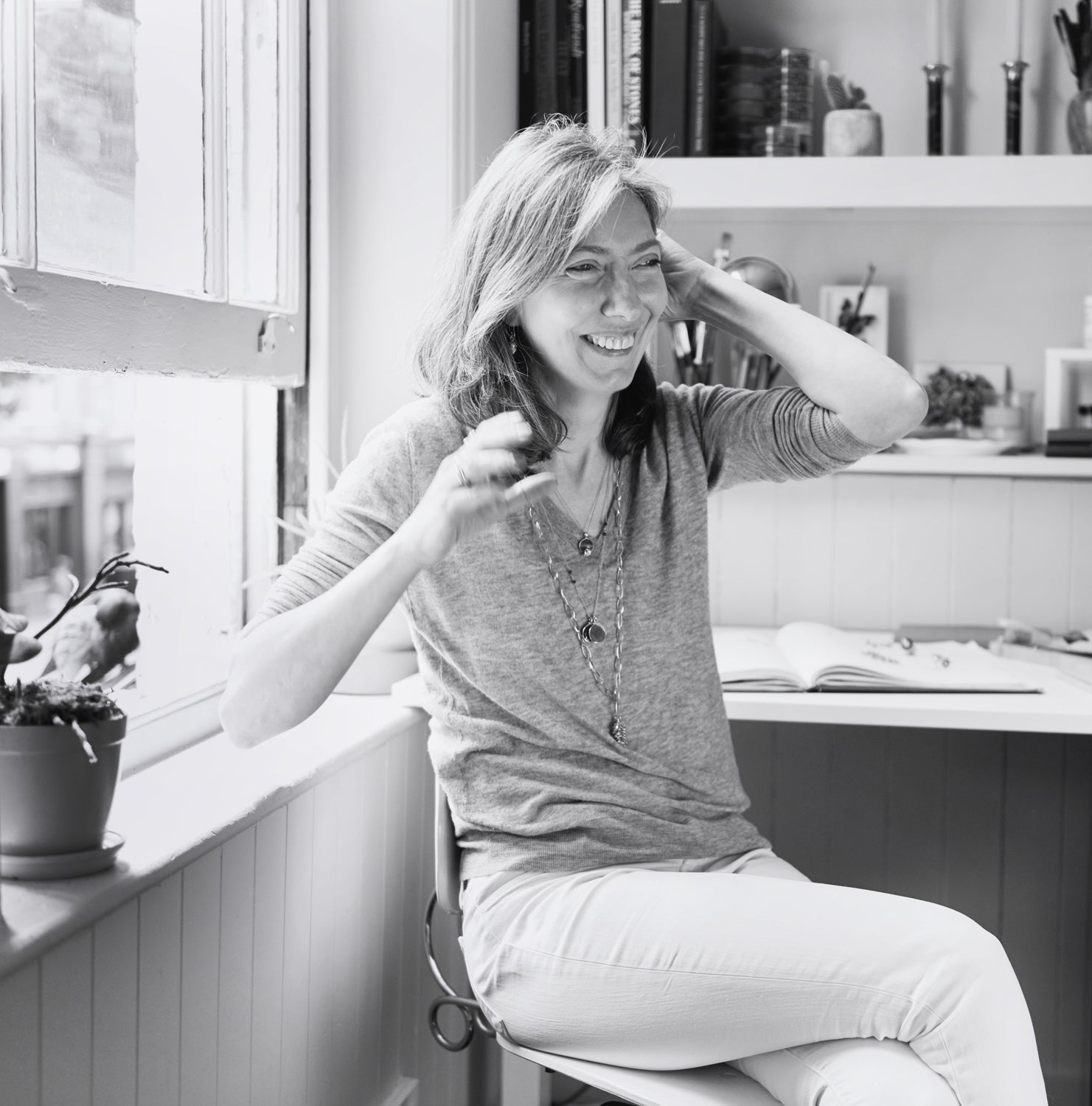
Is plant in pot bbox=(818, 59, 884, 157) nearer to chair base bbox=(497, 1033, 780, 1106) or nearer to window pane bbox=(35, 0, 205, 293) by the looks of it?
window pane bbox=(35, 0, 205, 293)

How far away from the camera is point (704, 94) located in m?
2.07

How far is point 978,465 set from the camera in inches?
82.0

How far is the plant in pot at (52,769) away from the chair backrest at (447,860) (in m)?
0.40

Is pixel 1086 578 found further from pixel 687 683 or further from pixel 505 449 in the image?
pixel 505 449

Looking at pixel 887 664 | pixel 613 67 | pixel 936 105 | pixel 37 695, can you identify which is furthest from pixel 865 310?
pixel 37 695

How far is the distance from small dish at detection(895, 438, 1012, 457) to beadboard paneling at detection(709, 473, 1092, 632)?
12 centimetres

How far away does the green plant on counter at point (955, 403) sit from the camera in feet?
7.18

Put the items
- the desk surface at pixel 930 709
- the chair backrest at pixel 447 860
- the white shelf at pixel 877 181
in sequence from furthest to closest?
the white shelf at pixel 877 181, the desk surface at pixel 930 709, the chair backrest at pixel 447 860

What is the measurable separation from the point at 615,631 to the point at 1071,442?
3.55 ft

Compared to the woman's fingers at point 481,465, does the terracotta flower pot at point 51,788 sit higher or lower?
lower

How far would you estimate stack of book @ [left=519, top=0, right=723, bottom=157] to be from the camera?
2.05 meters

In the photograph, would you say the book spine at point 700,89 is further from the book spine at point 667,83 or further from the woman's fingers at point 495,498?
the woman's fingers at point 495,498

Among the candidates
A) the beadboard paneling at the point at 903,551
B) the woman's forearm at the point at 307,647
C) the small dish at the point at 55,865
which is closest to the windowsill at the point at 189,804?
the small dish at the point at 55,865

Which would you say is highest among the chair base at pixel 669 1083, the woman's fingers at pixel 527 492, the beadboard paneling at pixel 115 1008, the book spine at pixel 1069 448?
the book spine at pixel 1069 448
